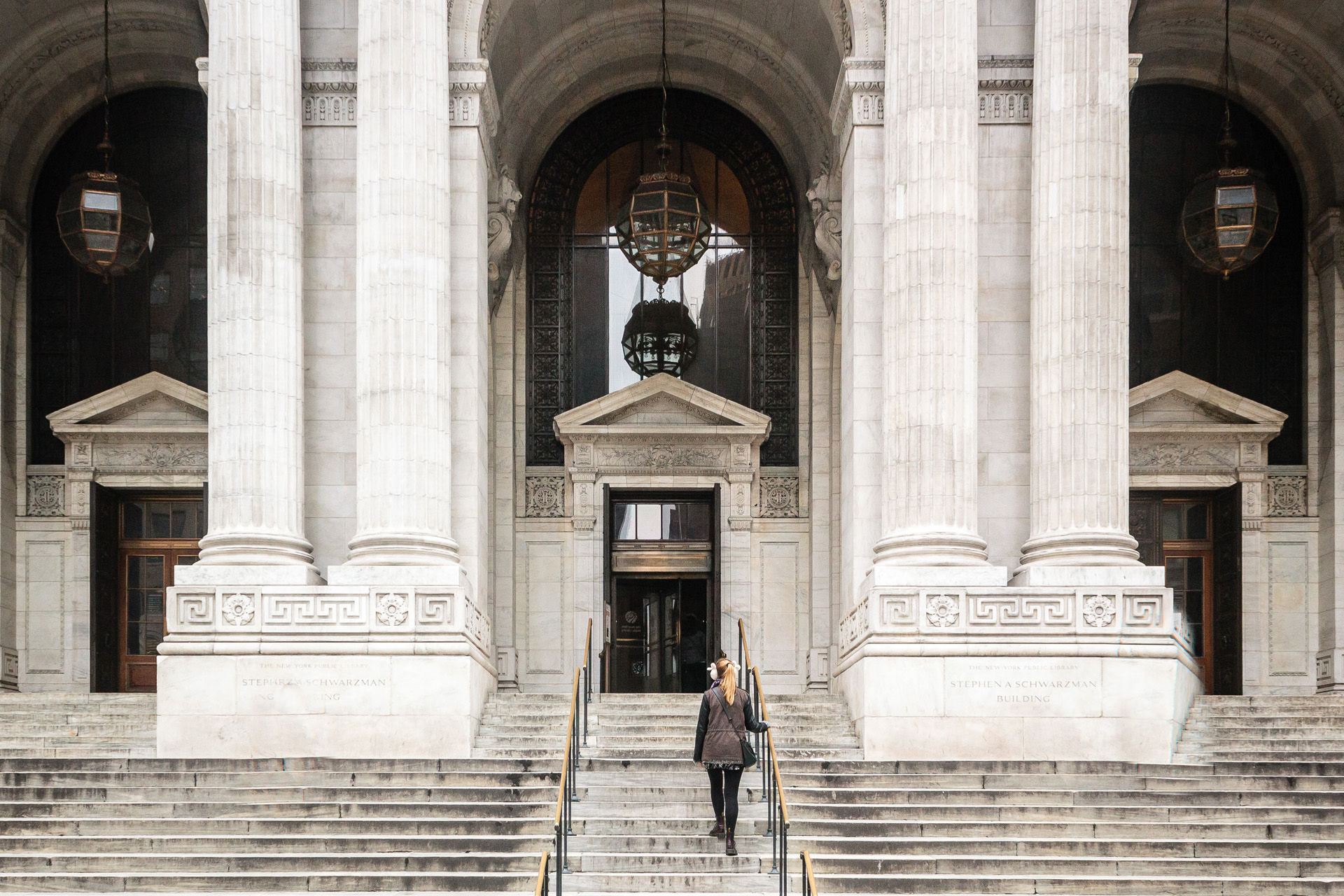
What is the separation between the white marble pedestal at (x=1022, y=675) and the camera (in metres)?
17.9

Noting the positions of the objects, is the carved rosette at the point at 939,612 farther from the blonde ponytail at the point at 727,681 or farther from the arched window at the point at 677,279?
the arched window at the point at 677,279

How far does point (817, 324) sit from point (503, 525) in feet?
19.7

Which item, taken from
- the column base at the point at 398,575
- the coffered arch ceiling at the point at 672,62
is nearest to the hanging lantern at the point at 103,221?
the coffered arch ceiling at the point at 672,62

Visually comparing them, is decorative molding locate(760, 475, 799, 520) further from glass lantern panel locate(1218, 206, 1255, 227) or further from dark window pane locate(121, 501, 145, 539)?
dark window pane locate(121, 501, 145, 539)

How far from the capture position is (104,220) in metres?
21.5

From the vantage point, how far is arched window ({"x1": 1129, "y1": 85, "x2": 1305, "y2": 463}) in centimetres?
2627

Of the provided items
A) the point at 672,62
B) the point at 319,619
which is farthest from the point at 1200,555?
the point at 319,619

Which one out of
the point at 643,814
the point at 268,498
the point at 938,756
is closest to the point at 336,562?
the point at 268,498

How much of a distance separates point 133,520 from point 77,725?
726 cm

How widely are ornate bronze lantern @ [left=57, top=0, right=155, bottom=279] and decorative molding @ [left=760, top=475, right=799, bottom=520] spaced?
33.4 ft

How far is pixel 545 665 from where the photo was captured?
2573 centimetres

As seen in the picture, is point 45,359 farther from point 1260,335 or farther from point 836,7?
point 1260,335

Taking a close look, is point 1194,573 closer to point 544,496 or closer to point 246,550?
point 544,496

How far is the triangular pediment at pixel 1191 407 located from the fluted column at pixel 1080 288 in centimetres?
661
